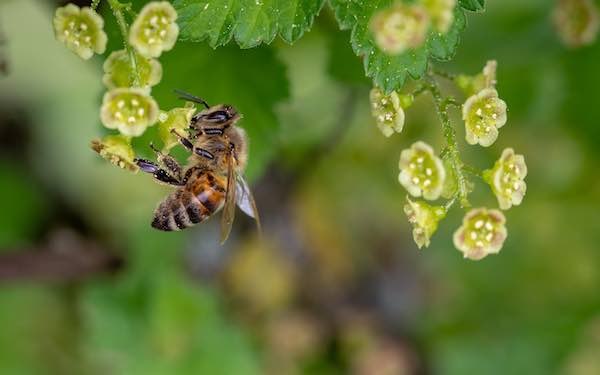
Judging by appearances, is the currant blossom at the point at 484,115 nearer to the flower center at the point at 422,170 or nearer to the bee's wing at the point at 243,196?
the flower center at the point at 422,170

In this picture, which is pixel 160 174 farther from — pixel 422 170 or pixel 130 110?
pixel 422 170

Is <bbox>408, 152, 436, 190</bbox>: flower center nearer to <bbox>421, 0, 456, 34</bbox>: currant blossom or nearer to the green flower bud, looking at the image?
the green flower bud

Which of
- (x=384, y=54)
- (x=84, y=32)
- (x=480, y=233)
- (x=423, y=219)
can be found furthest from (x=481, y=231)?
(x=84, y=32)

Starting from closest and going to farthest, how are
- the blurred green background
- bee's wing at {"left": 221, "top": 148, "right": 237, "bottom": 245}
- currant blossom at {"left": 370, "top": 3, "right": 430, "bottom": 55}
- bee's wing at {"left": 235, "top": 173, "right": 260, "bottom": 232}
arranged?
currant blossom at {"left": 370, "top": 3, "right": 430, "bottom": 55}
bee's wing at {"left": 221, "top": 148, "right": 237, "bottom": 245}
bee's wing at {"left": 235, "top": 173, "right": 260, "bottom": 232}
the blurred green background

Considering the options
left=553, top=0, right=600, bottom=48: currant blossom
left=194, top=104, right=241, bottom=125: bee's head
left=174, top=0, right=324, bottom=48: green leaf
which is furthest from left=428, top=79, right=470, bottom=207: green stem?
left=553, top=0, right=600, bottom=48: currant blossom

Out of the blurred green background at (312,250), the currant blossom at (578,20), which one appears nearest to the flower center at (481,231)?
the currant blossom at (578,20)

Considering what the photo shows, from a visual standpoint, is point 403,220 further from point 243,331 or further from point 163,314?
point 163,314

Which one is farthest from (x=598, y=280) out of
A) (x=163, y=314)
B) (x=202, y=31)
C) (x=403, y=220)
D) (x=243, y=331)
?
(x=202, y=31)
